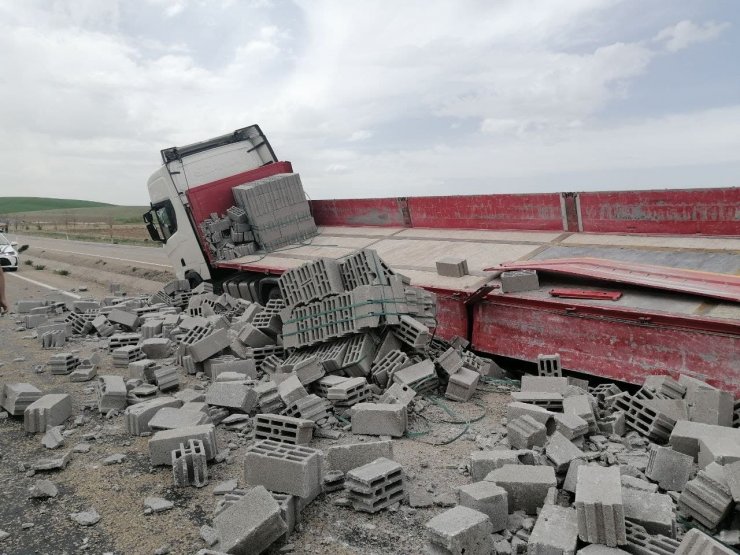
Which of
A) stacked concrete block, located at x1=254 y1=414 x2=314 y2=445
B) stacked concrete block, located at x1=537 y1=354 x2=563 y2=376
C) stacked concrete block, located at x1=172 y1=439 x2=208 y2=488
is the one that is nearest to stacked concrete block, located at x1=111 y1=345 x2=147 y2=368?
stacked concrete block, located at x1=254 y1=414 x2=314 y2=445

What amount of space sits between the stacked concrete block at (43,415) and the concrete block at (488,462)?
4.28m

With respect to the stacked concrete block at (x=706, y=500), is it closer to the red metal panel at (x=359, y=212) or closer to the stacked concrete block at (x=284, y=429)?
the stacked concrete block at (x=284, y=429)

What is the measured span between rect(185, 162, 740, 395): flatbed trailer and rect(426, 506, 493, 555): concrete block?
3.06m

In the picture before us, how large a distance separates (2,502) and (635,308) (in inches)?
232

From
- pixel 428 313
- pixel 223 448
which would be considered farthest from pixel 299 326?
pixel 223 448

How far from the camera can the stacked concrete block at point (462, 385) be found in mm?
6125

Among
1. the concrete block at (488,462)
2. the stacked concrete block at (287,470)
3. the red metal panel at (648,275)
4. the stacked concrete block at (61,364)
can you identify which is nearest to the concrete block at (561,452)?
the concrete block at (488,462)

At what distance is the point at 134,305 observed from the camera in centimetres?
1177

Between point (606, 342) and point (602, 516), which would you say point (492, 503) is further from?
point (606, 342)

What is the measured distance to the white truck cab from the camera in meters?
12.3

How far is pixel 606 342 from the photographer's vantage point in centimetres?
605

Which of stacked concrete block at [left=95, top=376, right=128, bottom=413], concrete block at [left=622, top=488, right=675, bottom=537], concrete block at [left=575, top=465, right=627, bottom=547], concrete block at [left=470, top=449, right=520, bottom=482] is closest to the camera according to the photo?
concrete block at [left=575, top=465, right=627, bottom=547]

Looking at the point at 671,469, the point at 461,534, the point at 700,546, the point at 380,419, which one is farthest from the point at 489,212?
the point at 700,546

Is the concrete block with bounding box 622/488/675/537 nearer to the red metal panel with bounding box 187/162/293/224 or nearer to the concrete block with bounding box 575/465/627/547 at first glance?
the concrete block with bounding box 575/465/627/547
